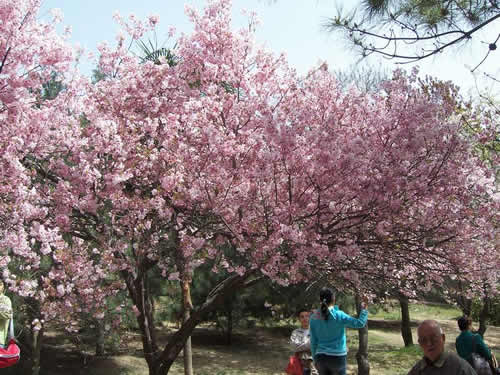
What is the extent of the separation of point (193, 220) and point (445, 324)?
17.9 m

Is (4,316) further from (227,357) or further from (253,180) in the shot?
(227,357)

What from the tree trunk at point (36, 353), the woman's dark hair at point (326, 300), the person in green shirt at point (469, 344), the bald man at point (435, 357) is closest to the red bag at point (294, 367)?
the woman's dark hair at point (326, 300)

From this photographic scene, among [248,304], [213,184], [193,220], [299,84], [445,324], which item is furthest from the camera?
[445,324]

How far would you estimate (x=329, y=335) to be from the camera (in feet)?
15.7

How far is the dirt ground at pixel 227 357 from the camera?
1173cm

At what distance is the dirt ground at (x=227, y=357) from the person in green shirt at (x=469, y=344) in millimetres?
6324

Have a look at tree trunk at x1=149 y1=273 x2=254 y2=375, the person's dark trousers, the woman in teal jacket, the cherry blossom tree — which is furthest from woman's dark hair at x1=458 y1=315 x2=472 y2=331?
tree trunk at x1=149 y1=273 x2=254 y2=375

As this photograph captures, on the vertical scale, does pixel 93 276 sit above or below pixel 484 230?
below

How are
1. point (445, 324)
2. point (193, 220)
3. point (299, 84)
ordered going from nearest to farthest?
point (193, 220) → point (299, 84) → point (445, 324)

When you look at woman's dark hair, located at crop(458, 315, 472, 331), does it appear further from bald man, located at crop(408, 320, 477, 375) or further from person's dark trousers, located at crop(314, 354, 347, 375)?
bald man, located at crop(408, 320, 477, 375)

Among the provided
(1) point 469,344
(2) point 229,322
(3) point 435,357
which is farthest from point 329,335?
(2) point 229,322

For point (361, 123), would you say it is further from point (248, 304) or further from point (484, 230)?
point (248, 304)

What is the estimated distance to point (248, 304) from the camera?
14742 millimetres

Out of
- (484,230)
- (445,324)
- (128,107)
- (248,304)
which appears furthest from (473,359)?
(445,324)
